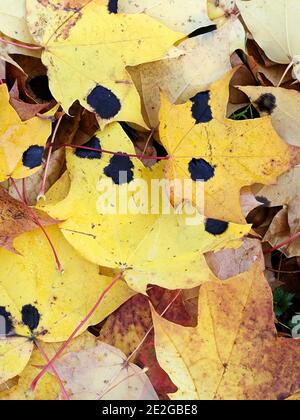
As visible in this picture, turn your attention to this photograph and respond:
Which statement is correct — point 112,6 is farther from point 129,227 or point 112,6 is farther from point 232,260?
point 232,260

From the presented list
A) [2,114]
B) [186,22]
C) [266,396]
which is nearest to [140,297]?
[266,396]

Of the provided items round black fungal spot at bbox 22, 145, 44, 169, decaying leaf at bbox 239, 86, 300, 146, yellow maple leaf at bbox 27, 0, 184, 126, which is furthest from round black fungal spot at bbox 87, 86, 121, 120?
decaying leaf at bbox 239, 86, 300, 146

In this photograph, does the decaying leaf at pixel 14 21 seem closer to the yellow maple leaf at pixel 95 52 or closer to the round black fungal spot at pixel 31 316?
the yellow maple leaf at pixel 95 52

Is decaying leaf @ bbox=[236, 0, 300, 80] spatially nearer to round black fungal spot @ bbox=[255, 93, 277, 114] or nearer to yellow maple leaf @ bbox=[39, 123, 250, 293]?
round black fungal spot @ bbox=[255, 93, 277, 114]

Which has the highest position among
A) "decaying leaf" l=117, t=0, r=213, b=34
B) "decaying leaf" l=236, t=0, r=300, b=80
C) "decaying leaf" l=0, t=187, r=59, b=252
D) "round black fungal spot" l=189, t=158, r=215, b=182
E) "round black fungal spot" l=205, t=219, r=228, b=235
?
"decaying leaf" l=117, t=0, r=213, b=34

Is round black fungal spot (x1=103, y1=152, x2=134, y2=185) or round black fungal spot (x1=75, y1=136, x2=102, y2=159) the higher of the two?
round black fungal spot (x1=75, y1=136, x2=102, y2=159)

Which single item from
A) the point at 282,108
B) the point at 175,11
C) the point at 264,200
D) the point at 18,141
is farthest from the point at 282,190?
the point at 18,141
